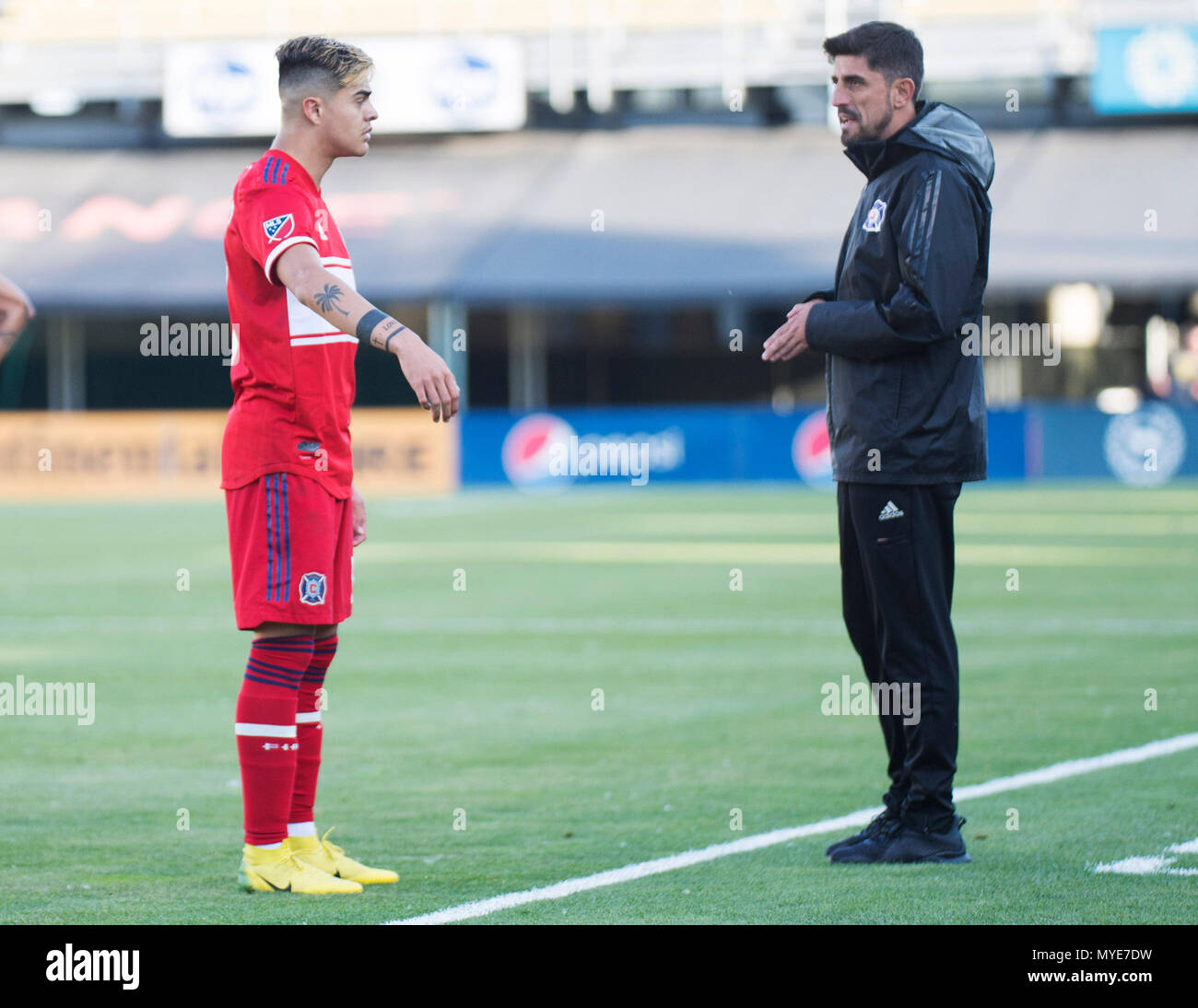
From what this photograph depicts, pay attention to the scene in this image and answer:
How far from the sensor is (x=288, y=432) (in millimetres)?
5023

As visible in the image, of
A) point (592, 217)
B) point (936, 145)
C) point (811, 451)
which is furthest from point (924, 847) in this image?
point (592, 217)

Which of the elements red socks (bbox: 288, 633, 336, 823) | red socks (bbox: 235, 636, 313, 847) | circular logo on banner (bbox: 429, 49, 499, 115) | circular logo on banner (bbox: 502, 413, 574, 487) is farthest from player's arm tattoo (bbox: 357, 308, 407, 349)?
circular logo on banner (bbox: 429, 49, 499, 115)

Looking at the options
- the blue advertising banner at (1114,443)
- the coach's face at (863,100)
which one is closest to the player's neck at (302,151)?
the coach's face at (863,100)

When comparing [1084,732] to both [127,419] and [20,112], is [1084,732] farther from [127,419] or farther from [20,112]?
[20,112]

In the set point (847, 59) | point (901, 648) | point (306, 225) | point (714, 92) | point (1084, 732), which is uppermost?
point (714, 92)

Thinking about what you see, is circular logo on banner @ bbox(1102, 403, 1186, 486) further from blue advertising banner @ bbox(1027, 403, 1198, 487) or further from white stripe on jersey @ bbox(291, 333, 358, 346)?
white stripe on jersey @ bbox(291, 333, 358, 346)

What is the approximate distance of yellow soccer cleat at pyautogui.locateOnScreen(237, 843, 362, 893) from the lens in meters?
5.11

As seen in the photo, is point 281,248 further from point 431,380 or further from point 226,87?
point 226,87

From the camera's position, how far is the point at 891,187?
5410mm

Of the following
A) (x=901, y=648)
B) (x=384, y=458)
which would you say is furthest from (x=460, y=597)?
(x=384, y=458)

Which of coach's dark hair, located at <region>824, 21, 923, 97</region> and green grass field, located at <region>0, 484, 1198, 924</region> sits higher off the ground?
coach's dark hair, located at <region>824, 21, 923, 97</region>

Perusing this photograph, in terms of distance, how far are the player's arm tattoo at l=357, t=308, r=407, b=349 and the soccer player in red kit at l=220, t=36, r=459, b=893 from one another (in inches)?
5.5

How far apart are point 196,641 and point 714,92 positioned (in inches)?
1099

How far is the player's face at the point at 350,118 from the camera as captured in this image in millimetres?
5117
